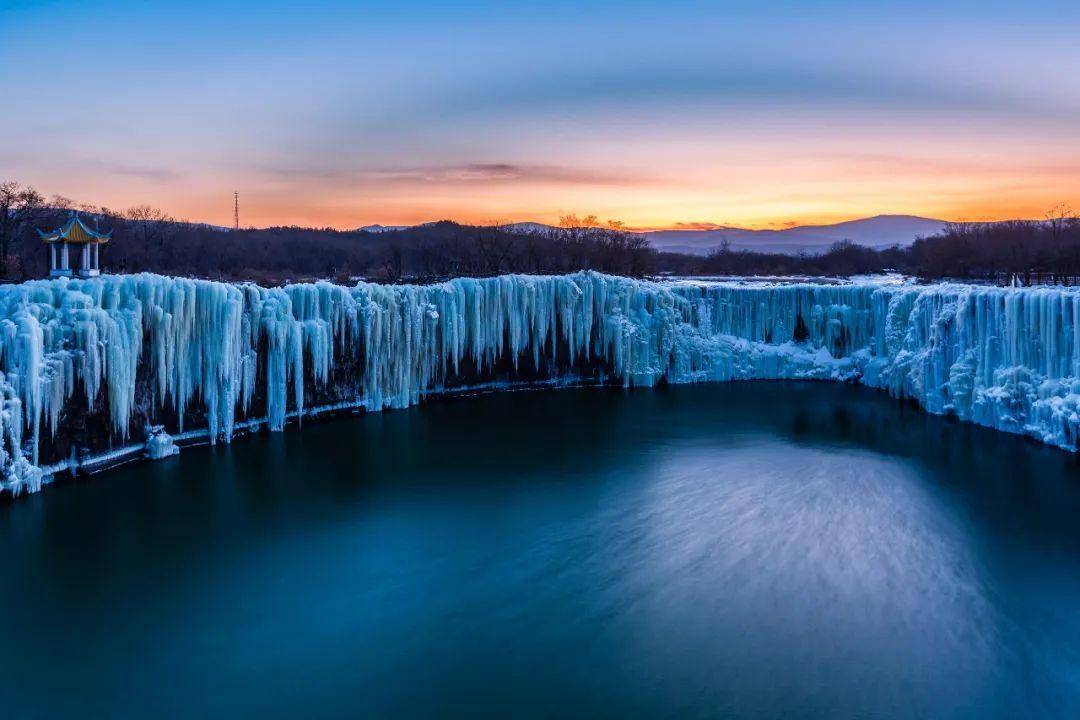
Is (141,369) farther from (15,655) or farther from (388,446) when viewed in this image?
(15,655)

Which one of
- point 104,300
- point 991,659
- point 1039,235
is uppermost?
point 1039,235

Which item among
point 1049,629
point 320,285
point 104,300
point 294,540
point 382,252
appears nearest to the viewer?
point 1049,629

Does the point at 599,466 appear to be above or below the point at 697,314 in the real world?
below

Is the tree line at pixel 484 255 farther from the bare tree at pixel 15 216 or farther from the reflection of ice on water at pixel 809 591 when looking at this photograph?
the reflection of ice on water at pixel 809 591

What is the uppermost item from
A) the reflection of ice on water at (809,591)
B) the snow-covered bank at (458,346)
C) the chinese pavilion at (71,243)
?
the chinese pavilion at (71,243)

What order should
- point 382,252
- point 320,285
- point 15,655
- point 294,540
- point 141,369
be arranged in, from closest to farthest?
1. point 15,655
2. point 294,540
3. point 141,369
4. point 320,285
5. point 382,252

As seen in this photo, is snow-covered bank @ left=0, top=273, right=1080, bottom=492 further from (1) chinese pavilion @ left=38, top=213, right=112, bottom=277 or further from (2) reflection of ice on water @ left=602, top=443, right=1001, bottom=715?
(2) reflection of ice on water @ left=602, top=443, right=1001, bottom=715

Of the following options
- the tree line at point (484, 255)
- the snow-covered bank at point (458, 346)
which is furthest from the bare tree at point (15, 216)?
the snow-covered bank at point (458, 346)

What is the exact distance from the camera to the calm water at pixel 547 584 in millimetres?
9852

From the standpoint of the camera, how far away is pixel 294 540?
15.2 metres

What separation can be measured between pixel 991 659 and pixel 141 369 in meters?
18.8

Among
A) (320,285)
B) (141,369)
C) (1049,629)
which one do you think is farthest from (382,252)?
(1049,629)

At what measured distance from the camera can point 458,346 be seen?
96.1 ft

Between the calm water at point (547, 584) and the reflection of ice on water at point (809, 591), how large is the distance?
58mm
